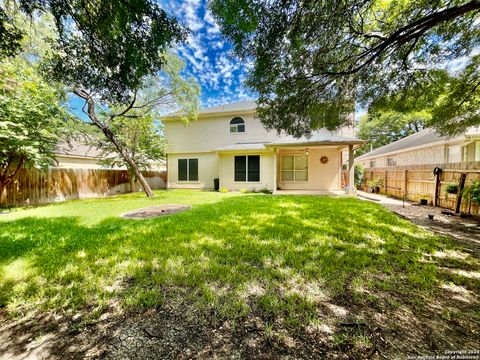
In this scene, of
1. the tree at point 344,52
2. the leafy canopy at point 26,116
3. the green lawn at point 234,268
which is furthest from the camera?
the leafy canopy at point 26,116

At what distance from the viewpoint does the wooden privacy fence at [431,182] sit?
6.54 m

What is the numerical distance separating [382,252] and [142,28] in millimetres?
5566

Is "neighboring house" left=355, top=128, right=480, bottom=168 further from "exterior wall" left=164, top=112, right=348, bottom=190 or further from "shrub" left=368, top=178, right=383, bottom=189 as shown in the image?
"exterior wall" left=164, top=112, right=348, bottom=190

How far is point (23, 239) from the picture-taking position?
14.0 ft

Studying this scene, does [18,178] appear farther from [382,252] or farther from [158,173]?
[382,252]

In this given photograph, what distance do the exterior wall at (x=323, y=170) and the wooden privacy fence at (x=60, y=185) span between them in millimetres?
11899

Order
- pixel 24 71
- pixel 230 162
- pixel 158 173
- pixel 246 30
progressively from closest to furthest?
pixel 246 30, pixel 24 71, pixel 230 162, pixel 158 173

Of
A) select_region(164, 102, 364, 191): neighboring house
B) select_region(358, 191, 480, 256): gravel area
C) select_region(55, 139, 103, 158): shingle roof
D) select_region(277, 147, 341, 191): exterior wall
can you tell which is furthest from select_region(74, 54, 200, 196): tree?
select_region(358, 191, 480, 256): gravel area

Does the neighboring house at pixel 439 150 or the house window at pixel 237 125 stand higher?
the house window at pixel 237 125

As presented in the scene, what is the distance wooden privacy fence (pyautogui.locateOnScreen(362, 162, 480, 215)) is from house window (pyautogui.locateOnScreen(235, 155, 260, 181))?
803 cm

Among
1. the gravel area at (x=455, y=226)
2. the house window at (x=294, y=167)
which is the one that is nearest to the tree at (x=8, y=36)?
the gravel area at (x=455, y=226)

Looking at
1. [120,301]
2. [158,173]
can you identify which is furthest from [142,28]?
[158,173]

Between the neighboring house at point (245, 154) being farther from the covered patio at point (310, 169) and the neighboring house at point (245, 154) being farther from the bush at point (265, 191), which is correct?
the bush at point (265, 191)

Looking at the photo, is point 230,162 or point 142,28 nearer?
point 142,28
